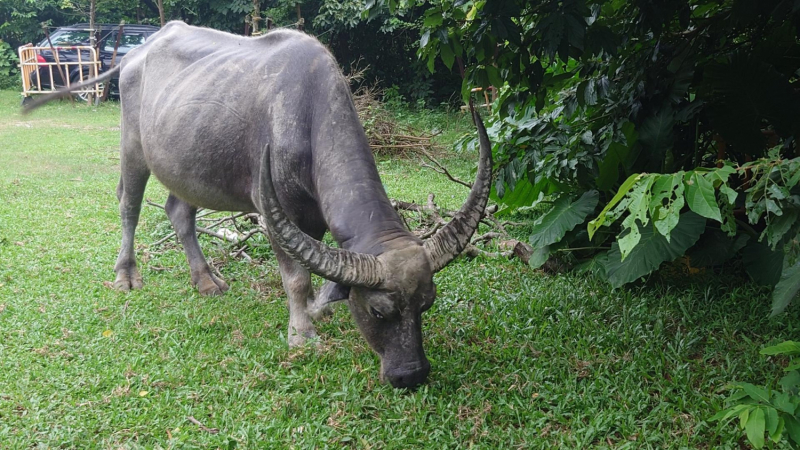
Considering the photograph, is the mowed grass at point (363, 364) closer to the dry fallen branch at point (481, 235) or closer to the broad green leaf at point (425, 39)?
the dry fallen branch at point (481, 235)

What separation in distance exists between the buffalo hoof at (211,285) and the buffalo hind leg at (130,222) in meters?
0.57

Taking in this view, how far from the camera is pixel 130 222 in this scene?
20.1ft

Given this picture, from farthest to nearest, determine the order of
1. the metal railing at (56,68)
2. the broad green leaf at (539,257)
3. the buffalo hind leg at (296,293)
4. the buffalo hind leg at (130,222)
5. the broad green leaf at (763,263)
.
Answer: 1. the metal railing at (56,68)
2. the buffalo hind leg at (130,222)
3. the broad green leaf at (539,257)
4. the buffalo hind leg at (296,293)
5. the broad green leaf at (763,263)

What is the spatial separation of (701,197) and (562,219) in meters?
2.51

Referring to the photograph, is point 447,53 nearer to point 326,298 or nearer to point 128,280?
point 326,298

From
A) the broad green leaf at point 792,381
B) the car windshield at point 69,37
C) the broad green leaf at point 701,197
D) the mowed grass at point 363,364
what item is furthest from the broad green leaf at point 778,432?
the car windshield at point 69,37

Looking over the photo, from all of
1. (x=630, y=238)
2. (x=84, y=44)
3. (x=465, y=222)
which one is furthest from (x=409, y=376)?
(x=84, y=44)

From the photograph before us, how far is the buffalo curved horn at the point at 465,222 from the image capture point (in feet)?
12.7

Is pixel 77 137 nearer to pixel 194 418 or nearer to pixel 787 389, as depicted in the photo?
pixel 194 418

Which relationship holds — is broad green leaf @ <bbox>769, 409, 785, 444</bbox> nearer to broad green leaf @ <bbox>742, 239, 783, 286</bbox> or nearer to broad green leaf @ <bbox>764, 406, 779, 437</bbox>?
broad green leaf @ <bbox>764, 406, 779, 437</bbox>

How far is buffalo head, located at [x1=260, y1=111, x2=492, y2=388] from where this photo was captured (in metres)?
3.62

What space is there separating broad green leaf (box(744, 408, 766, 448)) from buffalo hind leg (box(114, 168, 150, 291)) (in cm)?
479

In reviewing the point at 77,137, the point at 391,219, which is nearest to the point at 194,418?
the point at 391,219

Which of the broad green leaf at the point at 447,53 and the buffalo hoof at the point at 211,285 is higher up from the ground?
the broad green leaf at the point at 447,53
